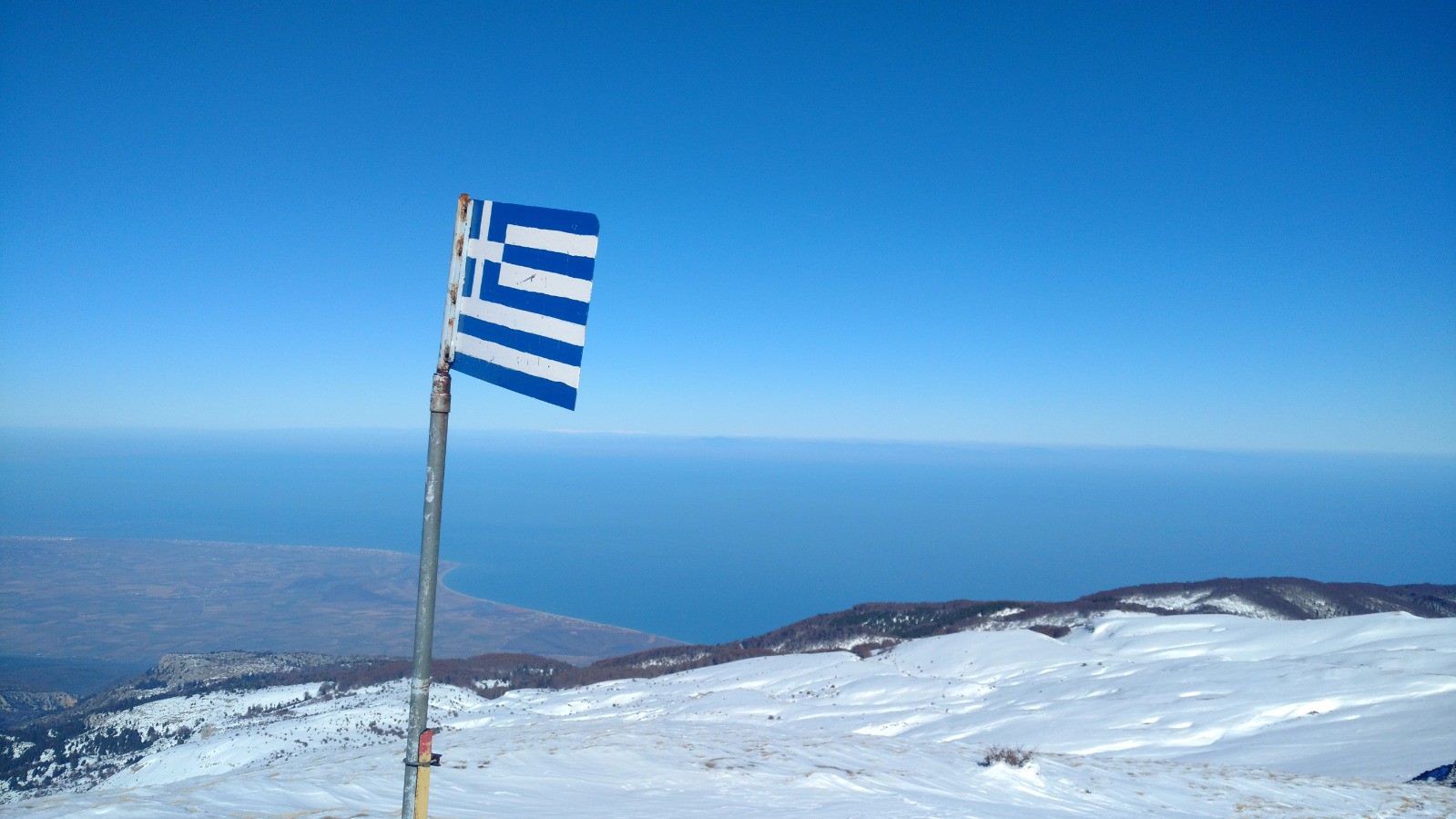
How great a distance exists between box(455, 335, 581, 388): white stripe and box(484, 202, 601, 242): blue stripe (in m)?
0.46

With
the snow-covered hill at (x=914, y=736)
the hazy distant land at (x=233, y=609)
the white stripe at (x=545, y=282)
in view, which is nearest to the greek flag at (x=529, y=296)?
the white stripe at (x=545, y=282)

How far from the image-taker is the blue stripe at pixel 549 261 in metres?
2.85

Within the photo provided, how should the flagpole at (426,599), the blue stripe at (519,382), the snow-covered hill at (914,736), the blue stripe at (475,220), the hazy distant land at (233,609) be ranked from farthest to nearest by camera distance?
the hazy distant land at (233,609) → the snow-covered hill at (914,736) → the blue stripe at (475,220) → the blue stripe at (519,382) → the flagpole at (426,599)

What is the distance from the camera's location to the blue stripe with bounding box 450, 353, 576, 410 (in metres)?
2.82

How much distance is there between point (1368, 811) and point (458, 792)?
427 inches

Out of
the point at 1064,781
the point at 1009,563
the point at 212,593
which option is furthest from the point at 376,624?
the point at 1009,563

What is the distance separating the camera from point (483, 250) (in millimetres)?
2916

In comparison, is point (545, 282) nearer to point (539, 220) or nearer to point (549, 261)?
point (549, 261)

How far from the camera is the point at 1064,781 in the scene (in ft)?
30.4

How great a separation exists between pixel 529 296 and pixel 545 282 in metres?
0.10

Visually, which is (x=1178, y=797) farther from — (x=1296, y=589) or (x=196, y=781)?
(x=1296, y=589)

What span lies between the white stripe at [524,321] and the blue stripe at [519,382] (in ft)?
0.62

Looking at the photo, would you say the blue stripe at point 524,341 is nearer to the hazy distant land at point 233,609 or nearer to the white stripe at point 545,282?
the white stripe at point 545,282

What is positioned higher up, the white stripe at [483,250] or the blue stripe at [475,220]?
the blue stripe at [475,220]
